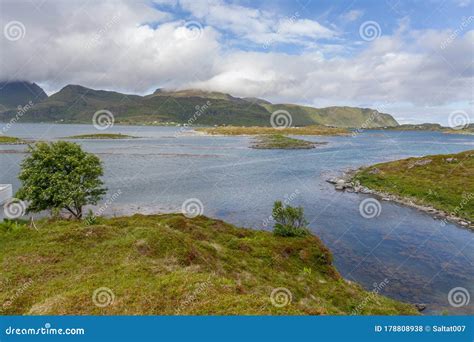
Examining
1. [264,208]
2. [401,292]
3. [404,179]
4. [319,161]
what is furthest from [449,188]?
[319,161]

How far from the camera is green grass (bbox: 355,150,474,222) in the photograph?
58125 mm

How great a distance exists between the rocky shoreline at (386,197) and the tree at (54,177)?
52.4 m

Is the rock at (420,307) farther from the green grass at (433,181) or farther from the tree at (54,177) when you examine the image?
the tree at (54,177)

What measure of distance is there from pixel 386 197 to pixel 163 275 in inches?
2389

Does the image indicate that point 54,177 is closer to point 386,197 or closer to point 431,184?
point 386,197

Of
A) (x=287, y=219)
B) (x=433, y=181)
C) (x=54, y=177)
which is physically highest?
(x=54, y=177)

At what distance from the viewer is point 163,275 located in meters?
18.0

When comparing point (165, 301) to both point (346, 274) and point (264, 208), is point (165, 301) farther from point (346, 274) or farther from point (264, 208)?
point (264, 208)

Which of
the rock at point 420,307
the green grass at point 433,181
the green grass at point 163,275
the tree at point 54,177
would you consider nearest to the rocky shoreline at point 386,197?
the green grass at point 433,181

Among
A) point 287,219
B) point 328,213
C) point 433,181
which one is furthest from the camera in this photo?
point 433,181

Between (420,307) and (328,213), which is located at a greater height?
(328,213)

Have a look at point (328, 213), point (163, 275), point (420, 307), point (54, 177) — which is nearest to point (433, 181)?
point (328, 213)

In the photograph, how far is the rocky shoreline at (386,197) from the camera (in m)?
51.3

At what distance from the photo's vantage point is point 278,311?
45.0 feet
